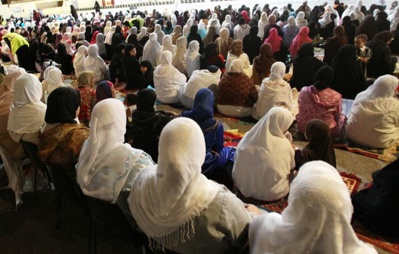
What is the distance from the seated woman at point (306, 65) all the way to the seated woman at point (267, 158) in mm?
2424

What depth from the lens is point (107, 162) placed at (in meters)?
1.79

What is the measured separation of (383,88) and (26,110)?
3.16 m

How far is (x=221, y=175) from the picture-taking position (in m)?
2.81

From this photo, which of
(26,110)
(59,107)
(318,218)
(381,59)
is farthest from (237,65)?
(318,218)

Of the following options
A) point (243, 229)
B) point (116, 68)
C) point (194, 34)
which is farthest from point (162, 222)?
point (194, 34)

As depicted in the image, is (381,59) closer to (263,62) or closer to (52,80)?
(263,62)

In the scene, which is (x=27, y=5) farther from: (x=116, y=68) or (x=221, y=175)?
(x=221, y=175)

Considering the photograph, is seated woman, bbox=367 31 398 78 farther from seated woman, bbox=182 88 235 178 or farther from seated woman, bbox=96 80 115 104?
seated woman, bbox=96 80 115 104

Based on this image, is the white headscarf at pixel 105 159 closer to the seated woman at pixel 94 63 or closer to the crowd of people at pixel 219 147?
the crowd of people at pixel 219 147

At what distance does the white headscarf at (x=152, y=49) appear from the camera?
662cm

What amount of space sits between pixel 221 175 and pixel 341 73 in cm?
256

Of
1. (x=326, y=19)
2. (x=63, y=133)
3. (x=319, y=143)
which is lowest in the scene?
(x=319, y=143)

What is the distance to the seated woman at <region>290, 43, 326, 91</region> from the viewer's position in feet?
14.6

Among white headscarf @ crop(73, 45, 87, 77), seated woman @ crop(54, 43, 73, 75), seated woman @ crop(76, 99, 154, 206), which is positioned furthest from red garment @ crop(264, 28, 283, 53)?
seated woman @ crop(76, 99, 154, 206)
